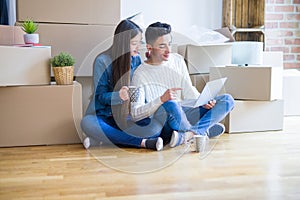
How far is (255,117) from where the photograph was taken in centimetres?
221

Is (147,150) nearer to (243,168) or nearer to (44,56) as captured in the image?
(243,168)

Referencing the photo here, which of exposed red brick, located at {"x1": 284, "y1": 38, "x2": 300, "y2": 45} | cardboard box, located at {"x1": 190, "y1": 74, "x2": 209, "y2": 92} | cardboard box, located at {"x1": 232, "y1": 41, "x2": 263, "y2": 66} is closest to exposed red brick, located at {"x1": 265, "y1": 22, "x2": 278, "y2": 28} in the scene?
exposed red brick, located at {"x1": 284, "y1": 38, "x2": 300, "y2": 45}

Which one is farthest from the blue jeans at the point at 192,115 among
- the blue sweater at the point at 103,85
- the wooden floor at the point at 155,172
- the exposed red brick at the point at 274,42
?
the exposed red brick at the point at 274,42

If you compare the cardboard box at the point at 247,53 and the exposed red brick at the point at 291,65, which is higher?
the cardboard box at the point at 247,53

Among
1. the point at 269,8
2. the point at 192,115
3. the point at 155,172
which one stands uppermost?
the point at 269,8

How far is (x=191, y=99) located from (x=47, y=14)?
827mm

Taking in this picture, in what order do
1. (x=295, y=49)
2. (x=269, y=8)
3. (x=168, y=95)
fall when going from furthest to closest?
(x=295, y=49)
(x=269, y=8)
(x=168, y=95)

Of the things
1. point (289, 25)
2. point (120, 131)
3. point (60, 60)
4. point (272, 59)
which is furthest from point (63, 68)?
point (289, 25)

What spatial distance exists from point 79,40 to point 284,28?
1453 millimetres

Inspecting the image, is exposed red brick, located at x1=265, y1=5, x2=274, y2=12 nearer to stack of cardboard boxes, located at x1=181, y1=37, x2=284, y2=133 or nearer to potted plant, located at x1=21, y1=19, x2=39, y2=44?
stack of cardboard boxes, located at x1=181, y1=37, x2=284, y2=133

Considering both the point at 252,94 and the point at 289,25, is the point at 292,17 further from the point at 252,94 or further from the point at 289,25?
the point at 252,94

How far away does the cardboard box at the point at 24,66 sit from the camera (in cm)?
179

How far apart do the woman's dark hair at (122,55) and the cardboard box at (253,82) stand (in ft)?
2.02

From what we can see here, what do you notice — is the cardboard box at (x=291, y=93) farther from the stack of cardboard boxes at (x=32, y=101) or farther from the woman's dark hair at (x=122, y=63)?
the stack of cardboard boxes at (x=32, y=101)
